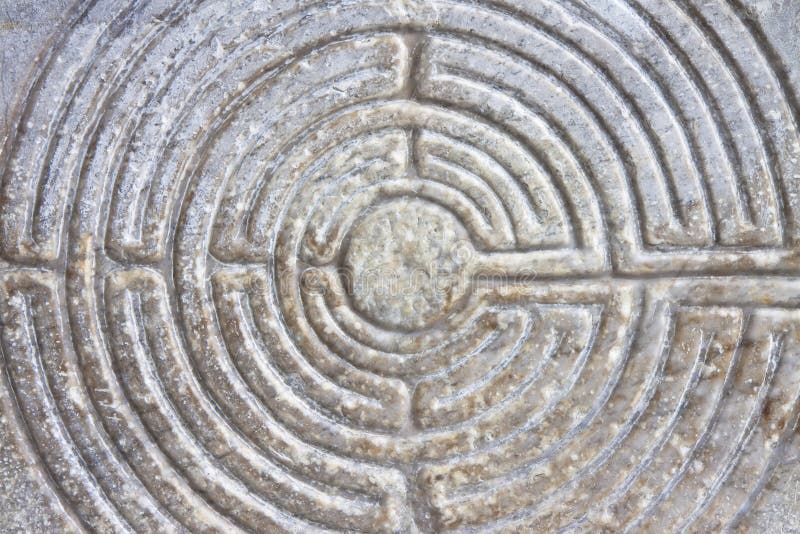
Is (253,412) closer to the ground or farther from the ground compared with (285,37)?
closer to the ground

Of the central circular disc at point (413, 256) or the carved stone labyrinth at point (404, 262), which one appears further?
the central circular disc at point (413, 256)

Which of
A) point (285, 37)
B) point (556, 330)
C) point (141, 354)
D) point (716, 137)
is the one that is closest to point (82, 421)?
point (141, 354)

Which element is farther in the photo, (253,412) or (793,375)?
(253,412)

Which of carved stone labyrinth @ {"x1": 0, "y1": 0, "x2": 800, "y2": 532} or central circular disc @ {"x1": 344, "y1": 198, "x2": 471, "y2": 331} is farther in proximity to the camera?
central circular disc @ {"x1": 344, "y1": 198, "x2": 471, "y2": 331}

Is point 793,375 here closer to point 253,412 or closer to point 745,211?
point 745,211
